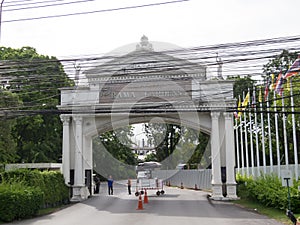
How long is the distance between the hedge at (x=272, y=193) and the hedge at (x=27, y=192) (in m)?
10.4

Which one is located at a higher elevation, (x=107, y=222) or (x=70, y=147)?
(x=70, y=147)

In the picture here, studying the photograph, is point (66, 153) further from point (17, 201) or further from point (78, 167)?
point (17, 201)

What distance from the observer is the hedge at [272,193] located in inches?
700

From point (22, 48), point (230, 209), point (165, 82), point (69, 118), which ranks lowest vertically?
point (230, 209)

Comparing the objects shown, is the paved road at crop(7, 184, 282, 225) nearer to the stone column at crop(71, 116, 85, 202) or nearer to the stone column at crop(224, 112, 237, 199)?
the stone column at crop(224, 112, 237, 199)

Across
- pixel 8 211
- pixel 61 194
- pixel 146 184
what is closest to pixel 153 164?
pixel 146 184

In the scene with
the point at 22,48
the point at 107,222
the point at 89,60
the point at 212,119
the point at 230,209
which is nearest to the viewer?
the point at 89,60

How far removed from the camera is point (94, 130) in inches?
1136

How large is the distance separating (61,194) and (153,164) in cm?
1913

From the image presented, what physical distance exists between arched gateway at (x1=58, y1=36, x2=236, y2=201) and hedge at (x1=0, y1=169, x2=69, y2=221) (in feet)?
11.3

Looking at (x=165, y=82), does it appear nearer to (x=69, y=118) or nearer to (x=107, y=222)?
(x=69, y=118)

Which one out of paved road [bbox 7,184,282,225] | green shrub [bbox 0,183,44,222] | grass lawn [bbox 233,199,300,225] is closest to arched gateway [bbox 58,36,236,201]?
grass lawn [bbox 233,199,300,225]

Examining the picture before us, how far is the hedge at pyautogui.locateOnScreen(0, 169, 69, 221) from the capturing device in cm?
1741

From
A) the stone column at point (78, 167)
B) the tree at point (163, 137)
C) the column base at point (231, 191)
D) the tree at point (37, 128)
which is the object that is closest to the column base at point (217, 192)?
the column base at point (231, 191)
